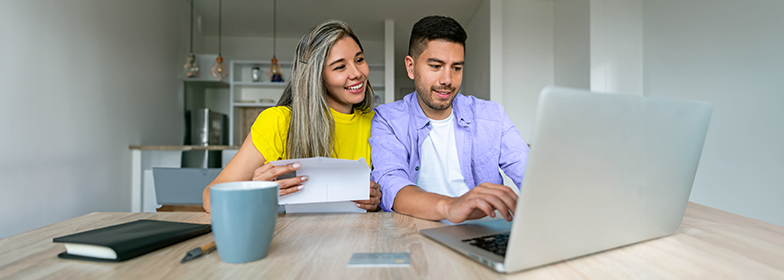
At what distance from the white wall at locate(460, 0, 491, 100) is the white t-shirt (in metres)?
2.97

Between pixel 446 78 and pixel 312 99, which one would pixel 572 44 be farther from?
pixel 312 99

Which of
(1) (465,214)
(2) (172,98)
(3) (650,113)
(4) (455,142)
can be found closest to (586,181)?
(3) (650,113)

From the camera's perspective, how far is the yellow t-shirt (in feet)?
3.74

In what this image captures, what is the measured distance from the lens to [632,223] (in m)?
0.53

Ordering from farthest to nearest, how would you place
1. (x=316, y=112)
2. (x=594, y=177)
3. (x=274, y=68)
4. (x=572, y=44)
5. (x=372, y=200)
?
1. (x=274, y=68)
2. (x=572, y=44)
3. (x=316, y=112)
4. (x=372, y=200)
5. (x=594, y=177)

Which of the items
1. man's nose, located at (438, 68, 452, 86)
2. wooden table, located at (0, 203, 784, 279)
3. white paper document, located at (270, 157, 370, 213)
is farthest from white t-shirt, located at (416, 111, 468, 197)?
wooden table, located at (0, 203, 784, 279)

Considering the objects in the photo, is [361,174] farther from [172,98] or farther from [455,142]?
[172,98]

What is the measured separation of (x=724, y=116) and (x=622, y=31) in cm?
101

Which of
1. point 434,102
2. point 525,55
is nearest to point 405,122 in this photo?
point 434,102

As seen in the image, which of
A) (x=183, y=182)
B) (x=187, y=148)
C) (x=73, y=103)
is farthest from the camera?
(x=187, y=148)

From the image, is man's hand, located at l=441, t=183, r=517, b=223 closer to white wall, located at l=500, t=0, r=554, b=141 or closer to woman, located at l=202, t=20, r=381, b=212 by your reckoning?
woman, located at l=202, t=20, r=381, b=212

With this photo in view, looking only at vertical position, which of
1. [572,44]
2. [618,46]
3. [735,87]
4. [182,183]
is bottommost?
[182,183]

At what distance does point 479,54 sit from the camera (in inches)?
182

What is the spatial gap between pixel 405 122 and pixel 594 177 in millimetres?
787
